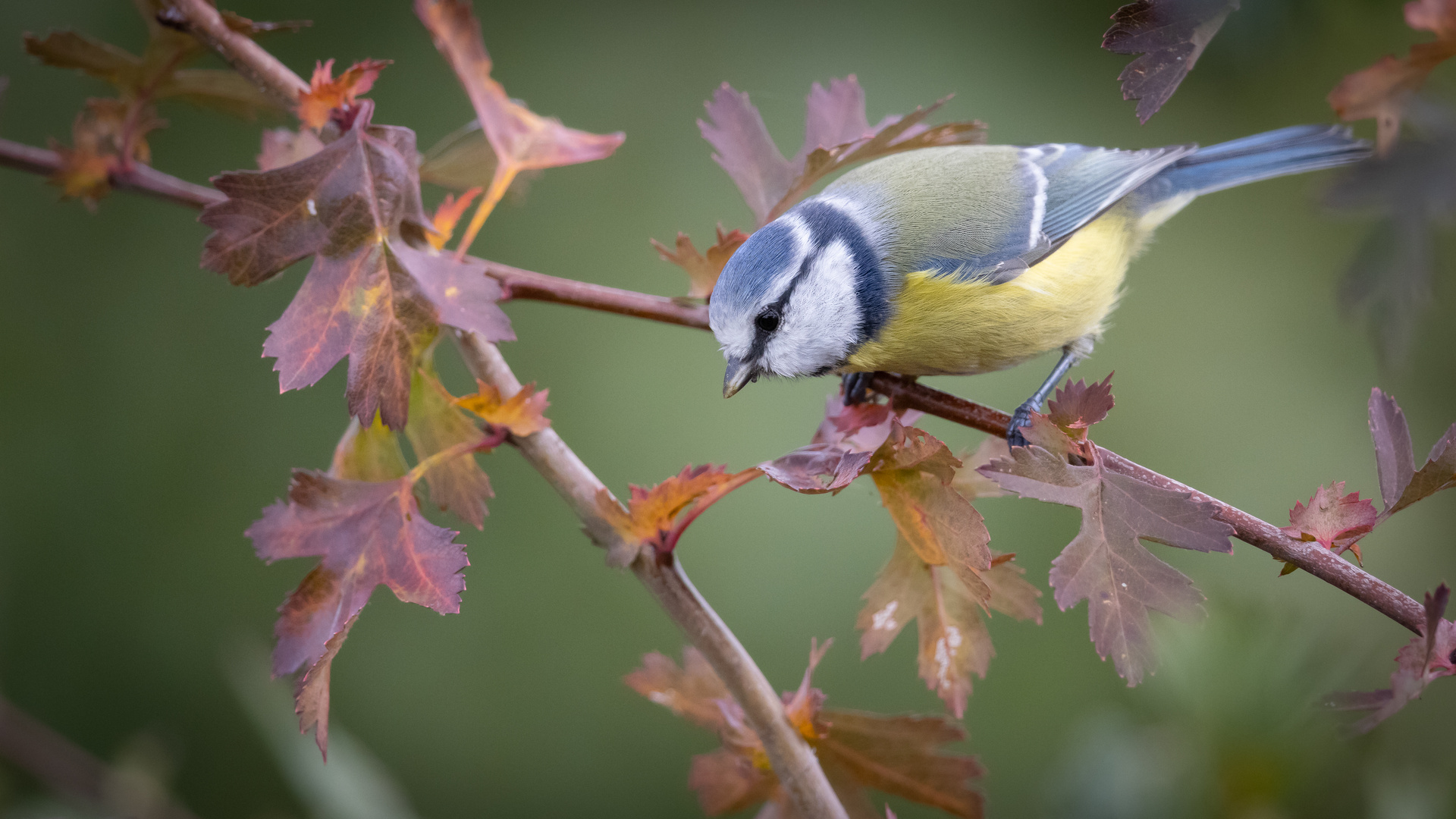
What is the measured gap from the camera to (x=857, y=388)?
72 centimetres

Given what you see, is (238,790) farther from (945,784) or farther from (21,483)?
(945,784)

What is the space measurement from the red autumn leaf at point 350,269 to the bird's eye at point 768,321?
240mm

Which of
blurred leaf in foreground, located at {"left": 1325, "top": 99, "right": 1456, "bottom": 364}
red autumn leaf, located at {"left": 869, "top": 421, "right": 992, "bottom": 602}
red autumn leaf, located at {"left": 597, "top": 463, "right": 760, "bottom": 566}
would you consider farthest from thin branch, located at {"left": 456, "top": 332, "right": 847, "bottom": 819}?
blurred leaf in foreground, located at {"left": 1325, "top": 99, "right": 1456, "bottom": 364}

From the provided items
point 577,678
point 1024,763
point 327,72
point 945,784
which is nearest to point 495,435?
point 327,72

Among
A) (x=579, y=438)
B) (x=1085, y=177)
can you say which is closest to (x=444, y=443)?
(x=1085, y=177)

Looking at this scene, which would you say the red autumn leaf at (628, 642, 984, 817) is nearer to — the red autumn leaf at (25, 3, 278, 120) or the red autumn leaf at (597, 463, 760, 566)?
the red autumn leaf at (597, 463, 760, 566)

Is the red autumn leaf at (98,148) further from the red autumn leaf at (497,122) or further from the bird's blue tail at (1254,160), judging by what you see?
the bird's blue tail at (1254,160)

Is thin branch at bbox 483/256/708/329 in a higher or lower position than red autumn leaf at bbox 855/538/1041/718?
higher

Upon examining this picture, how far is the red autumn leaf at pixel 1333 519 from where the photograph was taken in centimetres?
43

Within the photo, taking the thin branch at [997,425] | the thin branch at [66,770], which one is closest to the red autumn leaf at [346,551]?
the thin branch at [997,425]

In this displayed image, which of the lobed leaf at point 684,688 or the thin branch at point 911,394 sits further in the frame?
the lobed leaf at point 684,688

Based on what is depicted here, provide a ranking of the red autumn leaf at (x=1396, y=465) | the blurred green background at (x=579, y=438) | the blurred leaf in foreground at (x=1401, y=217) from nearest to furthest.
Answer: the blurred leaf in foreground at (x=1401, y=217) → the red autumn leaf at (x=1396, y=465) → the blurred green background at (x=579, y=438)

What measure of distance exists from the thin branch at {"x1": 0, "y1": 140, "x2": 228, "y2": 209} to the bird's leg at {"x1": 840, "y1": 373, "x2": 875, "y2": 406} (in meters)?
0.44

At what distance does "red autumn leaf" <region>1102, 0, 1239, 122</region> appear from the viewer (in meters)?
0.37
